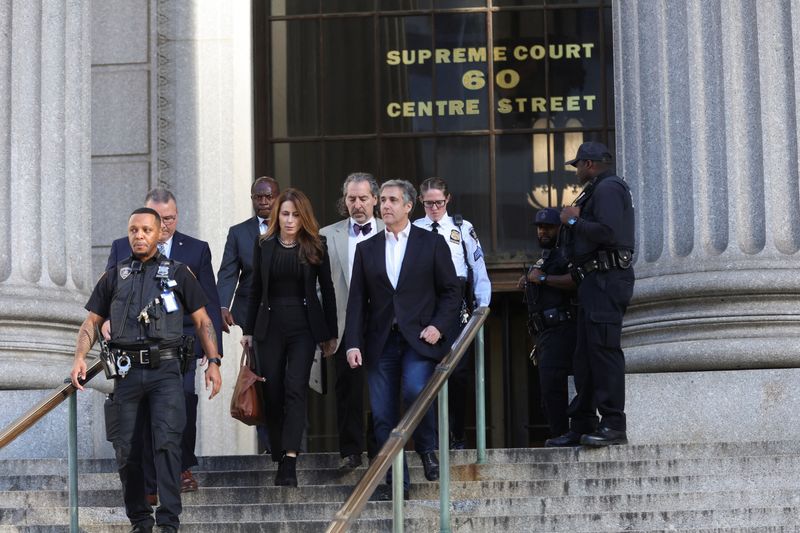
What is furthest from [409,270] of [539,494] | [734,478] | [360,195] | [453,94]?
[453,94]

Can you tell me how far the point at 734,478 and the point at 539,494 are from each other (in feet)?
3.55

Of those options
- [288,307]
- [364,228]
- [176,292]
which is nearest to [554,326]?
[364,228]

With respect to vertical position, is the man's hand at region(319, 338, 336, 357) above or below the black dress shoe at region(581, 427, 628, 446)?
above

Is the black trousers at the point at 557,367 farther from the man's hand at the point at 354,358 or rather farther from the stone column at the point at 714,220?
the man's hand at the point at 354,358

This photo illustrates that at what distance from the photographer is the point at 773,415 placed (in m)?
11.0

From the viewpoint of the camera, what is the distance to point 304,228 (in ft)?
34.0

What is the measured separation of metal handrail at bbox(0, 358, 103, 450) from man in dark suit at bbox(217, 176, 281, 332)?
195 cm

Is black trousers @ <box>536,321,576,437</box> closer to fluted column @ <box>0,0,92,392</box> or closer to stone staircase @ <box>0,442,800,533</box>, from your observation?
stone staircase @ <box>0,442,800,533</box>

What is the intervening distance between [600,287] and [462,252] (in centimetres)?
139

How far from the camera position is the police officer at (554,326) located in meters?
11.4

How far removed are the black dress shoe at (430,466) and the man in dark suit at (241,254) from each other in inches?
86.3

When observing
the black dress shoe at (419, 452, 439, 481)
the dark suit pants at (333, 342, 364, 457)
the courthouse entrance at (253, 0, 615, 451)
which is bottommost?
the black dress shoe at (419, 452, 439, 481)

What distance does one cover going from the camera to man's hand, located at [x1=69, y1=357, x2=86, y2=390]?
919 centimetres

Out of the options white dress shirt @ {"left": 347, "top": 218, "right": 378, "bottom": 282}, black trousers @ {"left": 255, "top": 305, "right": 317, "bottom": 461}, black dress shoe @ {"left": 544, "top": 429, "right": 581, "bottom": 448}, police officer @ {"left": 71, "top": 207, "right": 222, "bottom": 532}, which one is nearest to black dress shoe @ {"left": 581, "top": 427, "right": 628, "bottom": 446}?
black dress shoe @ {"left": 544, "top": 429, "right": 581, "bottom": 448}
